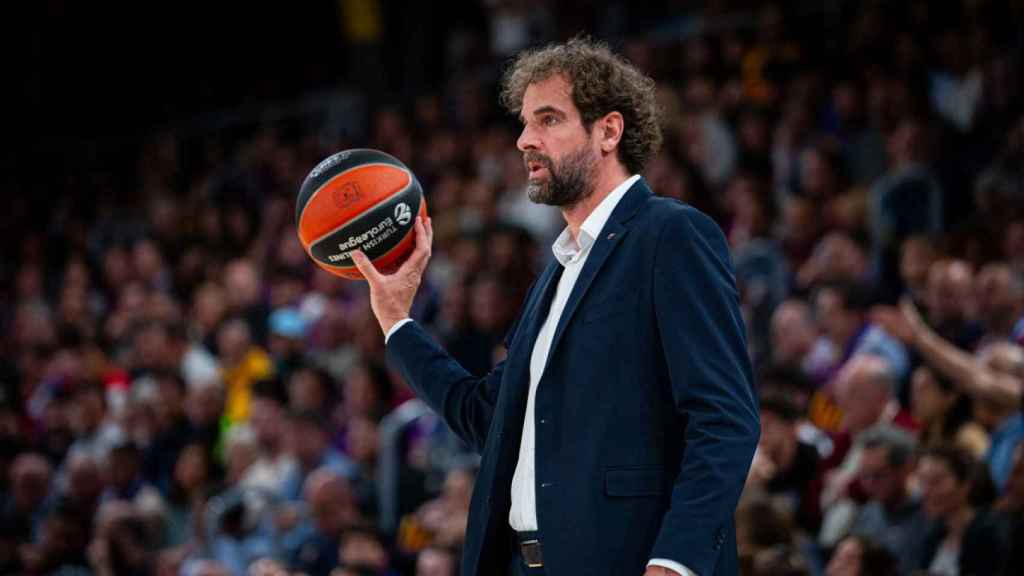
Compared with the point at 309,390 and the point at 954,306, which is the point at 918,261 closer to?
the point at 954,306

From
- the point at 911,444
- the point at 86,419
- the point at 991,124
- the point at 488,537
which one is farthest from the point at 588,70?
the point at 86,419

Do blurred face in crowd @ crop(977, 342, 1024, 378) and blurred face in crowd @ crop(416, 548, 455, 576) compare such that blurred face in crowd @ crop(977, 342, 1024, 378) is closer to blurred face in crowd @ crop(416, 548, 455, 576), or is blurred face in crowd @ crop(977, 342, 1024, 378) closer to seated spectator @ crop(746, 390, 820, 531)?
seated spectator @ crop(746, 390, 820, 531)

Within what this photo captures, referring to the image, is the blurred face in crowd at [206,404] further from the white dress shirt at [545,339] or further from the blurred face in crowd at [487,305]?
the white dress shirt at [545,339]

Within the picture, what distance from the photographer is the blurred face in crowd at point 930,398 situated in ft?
19.1

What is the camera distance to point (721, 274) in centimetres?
301

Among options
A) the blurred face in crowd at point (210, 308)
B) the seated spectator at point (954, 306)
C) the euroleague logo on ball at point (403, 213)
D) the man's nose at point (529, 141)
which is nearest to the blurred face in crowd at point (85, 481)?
the blurred face in crowd at point (210, 308)

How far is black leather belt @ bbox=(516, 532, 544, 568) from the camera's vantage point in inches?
121

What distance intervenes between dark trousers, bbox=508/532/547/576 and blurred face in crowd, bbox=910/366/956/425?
3.07 metres

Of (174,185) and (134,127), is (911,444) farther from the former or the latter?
(134,127)

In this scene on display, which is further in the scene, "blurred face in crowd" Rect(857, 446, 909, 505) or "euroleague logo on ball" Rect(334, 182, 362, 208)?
"blurred face in crowd" Rect(857, 446, 909, 505)

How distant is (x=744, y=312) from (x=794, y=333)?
730mm

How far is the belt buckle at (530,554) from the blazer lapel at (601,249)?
37cm

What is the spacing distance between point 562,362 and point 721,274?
14.2 inches

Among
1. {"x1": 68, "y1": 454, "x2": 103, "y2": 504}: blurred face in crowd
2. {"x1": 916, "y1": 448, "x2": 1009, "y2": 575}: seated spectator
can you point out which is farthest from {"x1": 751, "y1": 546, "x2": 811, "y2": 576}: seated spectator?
{"x1": 68, "y1": 454, "x2": 103, "y2": 504}: blurred face in crowd
